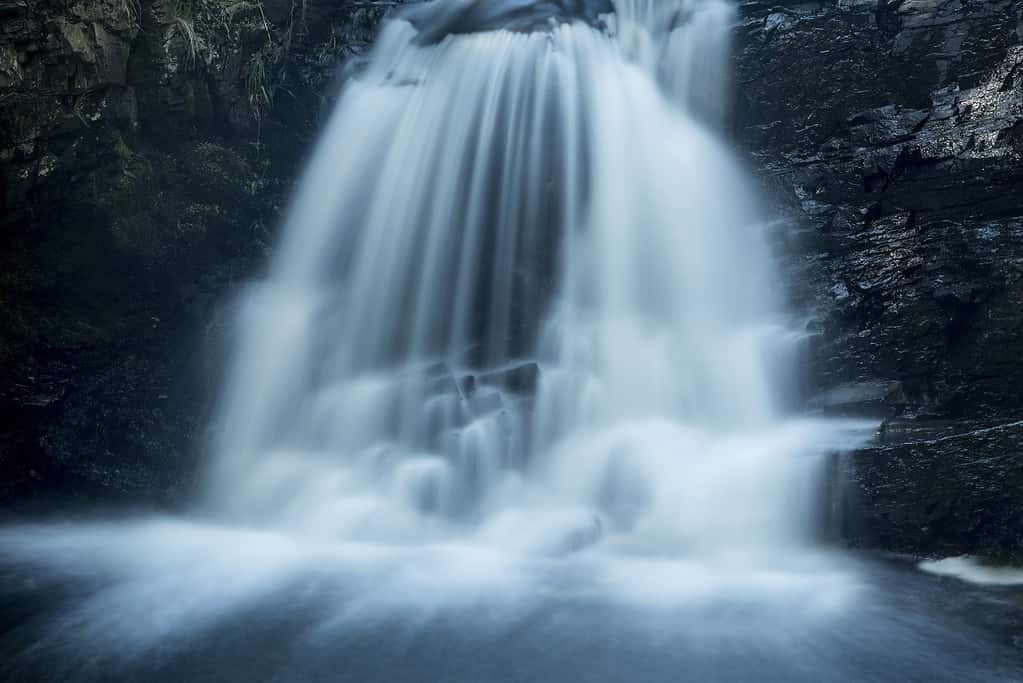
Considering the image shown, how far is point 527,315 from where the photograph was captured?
7.65m

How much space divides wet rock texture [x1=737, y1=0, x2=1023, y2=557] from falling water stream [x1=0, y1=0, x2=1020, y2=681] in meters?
0.36

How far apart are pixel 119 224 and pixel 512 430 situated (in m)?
3.69

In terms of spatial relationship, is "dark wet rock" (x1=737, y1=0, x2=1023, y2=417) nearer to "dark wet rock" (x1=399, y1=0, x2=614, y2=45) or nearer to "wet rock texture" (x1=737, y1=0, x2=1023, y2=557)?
"wet rock texture" (x1=737, y1=0, x2=1023, y2=557)

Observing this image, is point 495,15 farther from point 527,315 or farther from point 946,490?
point 946,490

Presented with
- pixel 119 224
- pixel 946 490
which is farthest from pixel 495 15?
pixel 946 490

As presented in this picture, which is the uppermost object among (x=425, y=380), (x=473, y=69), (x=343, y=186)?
(x=473, y=69)

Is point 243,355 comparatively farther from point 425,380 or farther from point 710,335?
point 710,335

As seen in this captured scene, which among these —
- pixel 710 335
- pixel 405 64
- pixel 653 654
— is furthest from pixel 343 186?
pixel 653 654

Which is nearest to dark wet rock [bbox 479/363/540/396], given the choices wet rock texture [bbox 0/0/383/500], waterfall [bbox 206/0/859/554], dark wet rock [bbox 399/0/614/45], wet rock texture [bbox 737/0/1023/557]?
waterfall [bbox 206/0/859/554]

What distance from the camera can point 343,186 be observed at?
328 inches

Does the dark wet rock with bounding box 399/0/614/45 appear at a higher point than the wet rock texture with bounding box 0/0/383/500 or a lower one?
higher

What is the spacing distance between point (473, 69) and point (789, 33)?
300cm

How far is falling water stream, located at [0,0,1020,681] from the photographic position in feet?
15.2

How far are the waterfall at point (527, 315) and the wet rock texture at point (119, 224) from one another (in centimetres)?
51
